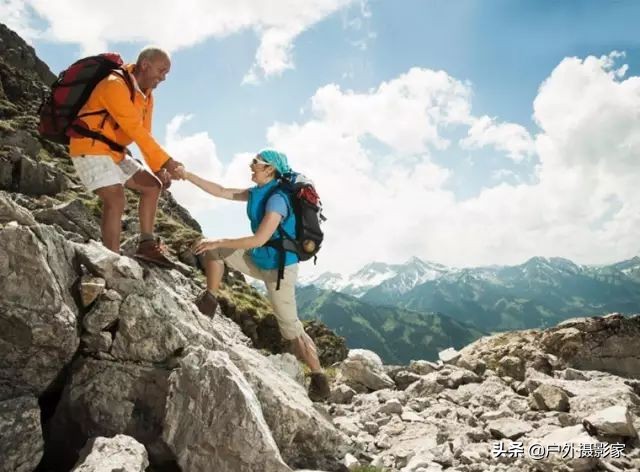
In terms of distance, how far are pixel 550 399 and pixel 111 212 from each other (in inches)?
434

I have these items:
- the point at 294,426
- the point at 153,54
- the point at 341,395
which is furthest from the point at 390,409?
the point at 153,54

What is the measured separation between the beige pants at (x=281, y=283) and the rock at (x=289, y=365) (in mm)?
1228

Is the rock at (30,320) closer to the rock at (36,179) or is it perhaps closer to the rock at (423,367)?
the rock at (423,367)

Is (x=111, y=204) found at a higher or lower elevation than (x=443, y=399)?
higher

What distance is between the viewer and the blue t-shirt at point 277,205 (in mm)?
8406

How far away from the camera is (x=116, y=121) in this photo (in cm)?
812

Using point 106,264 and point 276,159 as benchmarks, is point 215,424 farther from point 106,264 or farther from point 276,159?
point 276,159

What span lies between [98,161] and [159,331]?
10.8 feet

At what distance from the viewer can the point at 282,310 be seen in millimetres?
9195

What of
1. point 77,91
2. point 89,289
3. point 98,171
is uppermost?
point 77,91

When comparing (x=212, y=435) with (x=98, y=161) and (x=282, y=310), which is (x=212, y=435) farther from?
(x=98, y=161)

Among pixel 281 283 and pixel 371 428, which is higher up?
pixel 281 283

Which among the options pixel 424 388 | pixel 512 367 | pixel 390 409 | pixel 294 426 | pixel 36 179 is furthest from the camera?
pixel 36 179

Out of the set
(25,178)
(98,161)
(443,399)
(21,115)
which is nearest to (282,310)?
(98,161)
